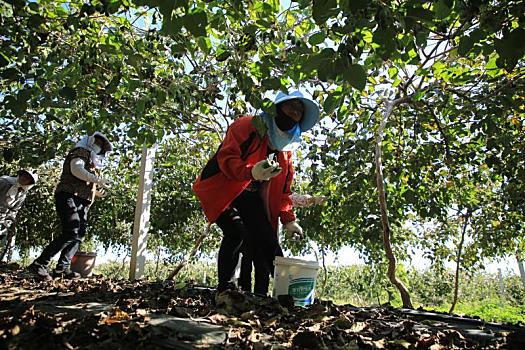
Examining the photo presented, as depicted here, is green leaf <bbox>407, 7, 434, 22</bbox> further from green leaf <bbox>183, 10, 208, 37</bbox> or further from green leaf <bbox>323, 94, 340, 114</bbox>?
green leaf <bbox>183, 10, 208, 37</bbox>

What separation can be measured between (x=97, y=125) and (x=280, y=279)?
70.1 inches

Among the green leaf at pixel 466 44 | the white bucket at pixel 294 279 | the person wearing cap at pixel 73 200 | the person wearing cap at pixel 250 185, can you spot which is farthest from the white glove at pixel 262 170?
the person wearing cap at pixel 73 200

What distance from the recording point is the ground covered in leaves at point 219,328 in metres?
1.14

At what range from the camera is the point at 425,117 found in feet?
11.0

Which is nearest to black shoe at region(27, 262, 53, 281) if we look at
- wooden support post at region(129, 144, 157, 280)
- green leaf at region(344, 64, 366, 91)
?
wooden support post at region(129, 144, 157, 280)

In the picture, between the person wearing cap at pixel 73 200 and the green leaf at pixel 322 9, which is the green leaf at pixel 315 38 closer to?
the green leaf at pixel 322 9

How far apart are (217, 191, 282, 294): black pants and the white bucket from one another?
253 millimetres

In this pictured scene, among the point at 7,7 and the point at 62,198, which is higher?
the point at 7,7

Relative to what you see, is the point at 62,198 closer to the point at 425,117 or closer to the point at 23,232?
the point at 425,117

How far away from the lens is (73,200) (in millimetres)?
3293

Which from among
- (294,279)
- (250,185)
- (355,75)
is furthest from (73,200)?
(355,75)

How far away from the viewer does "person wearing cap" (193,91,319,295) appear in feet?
7.33

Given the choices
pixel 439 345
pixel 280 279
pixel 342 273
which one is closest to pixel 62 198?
pixel 280 279

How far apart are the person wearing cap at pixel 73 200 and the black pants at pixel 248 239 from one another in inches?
61.0
